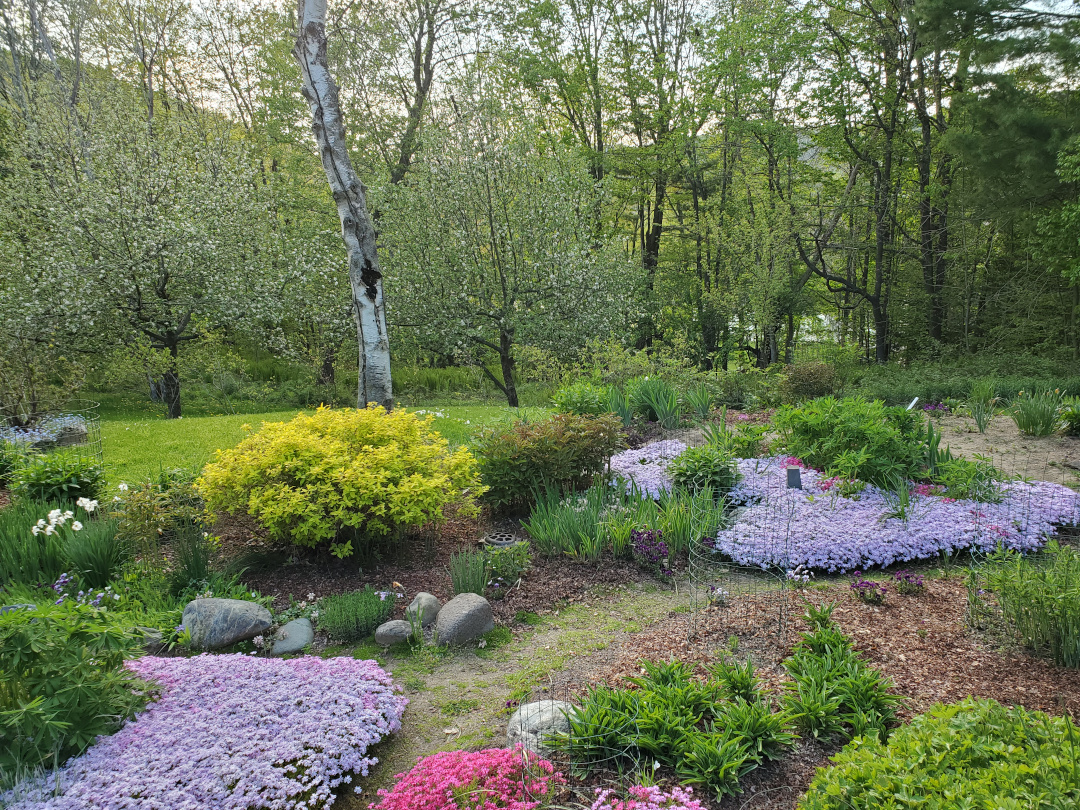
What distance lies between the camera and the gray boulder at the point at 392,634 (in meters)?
3.76

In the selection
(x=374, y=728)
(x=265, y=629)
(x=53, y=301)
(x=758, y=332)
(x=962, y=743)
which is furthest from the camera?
(x=758, y=332)

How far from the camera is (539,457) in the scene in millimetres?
5641

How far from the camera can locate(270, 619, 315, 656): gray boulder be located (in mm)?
3686

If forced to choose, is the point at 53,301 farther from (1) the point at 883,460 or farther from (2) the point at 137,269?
(1) the point at 883,460

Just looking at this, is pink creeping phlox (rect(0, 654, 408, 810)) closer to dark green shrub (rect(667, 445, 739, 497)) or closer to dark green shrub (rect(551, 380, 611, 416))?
dark green shrub (rect(667, 445, 739, 497))

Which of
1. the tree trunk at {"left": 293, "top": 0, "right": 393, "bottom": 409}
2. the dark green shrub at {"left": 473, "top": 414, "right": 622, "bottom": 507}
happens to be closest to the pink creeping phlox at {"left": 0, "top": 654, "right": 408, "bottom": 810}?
the dark green shrub at {"left": 473, "top": 414, "right": 622, "bottom": 507}

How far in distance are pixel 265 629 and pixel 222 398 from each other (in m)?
12.7

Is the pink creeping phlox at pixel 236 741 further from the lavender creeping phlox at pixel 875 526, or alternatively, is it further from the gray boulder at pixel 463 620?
the lavender creeping phlox at pixel 875 526

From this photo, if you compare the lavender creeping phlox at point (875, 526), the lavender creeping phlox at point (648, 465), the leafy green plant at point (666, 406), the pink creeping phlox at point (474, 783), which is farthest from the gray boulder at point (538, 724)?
the leafy green plant at point (666, 406)

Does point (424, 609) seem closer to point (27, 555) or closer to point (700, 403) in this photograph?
point (27, 555)

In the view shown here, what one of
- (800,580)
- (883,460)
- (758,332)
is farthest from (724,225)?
(800,580)

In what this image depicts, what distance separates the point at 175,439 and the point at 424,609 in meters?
6.36

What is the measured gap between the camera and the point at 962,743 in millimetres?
1956

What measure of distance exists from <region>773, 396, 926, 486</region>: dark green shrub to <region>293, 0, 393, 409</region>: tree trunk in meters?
4.65
